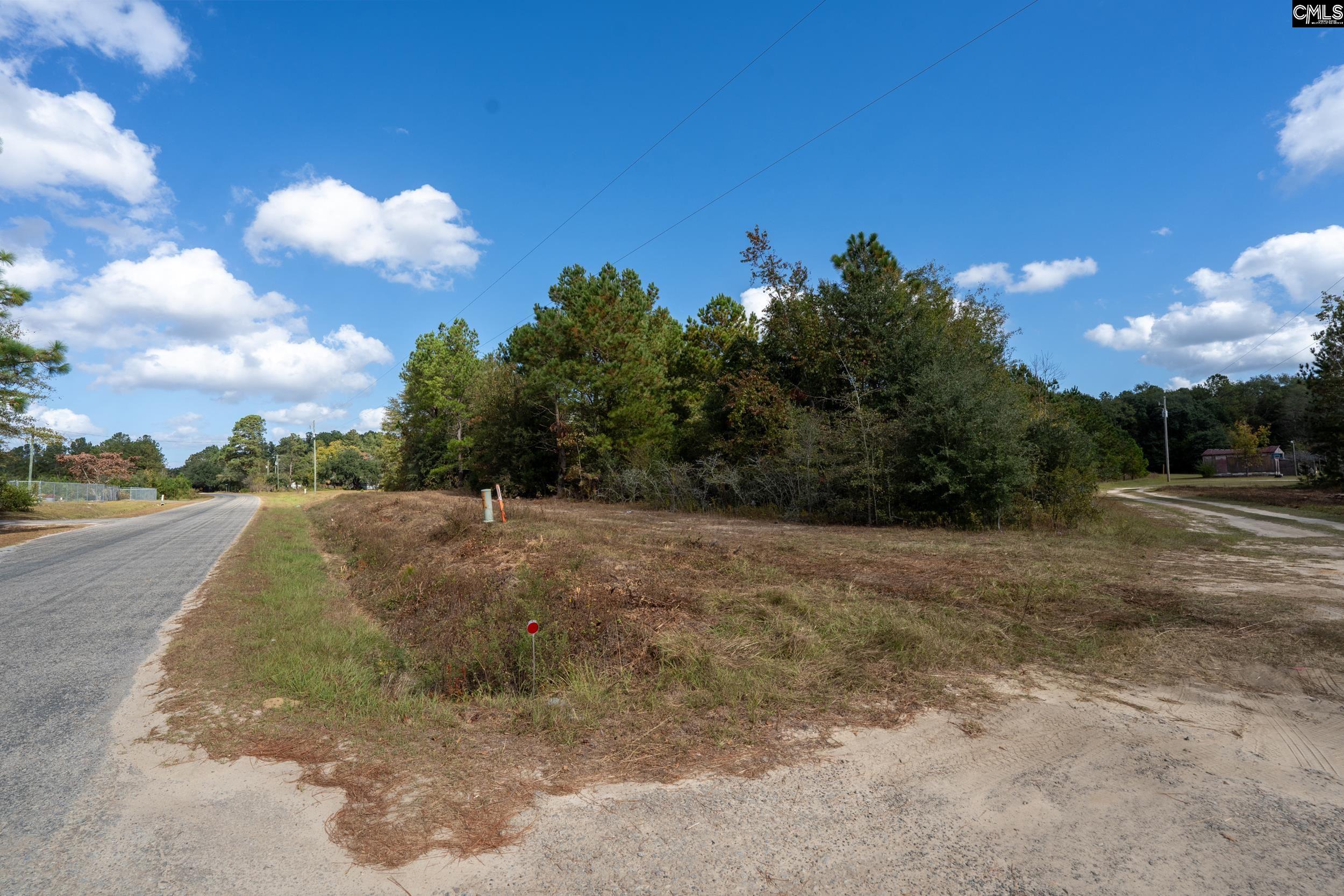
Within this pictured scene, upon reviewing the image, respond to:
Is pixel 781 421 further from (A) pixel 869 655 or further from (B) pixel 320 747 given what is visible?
(B) pixel 320 747

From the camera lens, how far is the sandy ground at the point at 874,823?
292 cm

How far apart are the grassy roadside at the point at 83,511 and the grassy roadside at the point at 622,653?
3225 centimetres

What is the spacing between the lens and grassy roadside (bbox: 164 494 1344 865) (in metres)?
4.18

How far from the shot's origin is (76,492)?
55094 millimetres

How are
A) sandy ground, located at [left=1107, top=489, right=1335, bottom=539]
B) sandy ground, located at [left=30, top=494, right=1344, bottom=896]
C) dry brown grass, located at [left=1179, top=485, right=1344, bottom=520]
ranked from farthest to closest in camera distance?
dry brown grass, located at [left=1179, top=485, right=1344, bottom=520]
sandy ground, located at [left=1107, top=489, right=1335, bottom=539]
sandy ground, located at [left=30, top=494, right=1344, bottom=896]

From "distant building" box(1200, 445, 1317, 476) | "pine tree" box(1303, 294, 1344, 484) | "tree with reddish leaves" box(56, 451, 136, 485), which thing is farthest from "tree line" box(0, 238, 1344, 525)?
→ "tree with reddish leaves" box(56, 451, 136, 485)

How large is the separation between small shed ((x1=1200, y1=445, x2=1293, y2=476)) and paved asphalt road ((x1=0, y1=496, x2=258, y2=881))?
74443 mm

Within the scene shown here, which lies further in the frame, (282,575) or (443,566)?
(282,575)

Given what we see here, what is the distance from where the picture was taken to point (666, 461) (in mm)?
29406

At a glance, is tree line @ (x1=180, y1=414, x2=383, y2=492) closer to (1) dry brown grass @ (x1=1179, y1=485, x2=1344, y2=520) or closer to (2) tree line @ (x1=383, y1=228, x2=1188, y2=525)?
(2) tree line @ (x1=383, y1=228, x2=1188, y2=525)

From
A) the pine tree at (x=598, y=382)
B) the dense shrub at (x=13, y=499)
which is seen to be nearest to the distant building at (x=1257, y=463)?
the pine tree at (x=598, y=382)

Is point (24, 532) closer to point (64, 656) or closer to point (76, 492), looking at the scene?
point (64, 656)

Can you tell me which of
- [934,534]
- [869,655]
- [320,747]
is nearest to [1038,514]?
[934,534]

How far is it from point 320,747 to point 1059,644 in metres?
6.33
